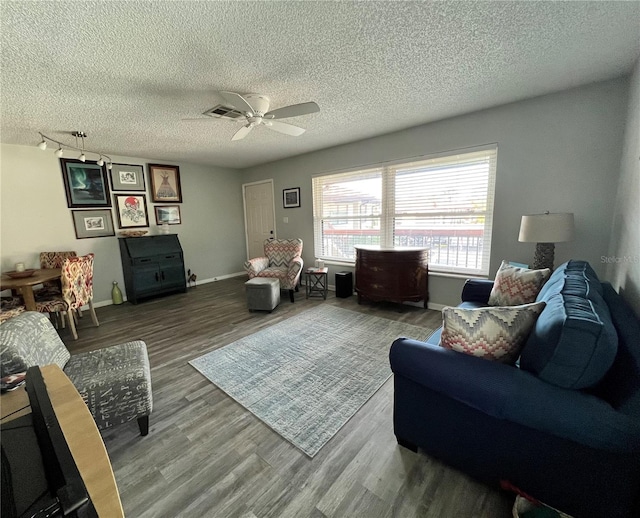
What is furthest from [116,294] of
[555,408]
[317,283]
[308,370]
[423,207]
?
[555,408]

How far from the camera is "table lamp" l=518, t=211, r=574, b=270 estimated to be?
2334mm

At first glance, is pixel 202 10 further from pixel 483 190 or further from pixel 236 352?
pixel 483 190

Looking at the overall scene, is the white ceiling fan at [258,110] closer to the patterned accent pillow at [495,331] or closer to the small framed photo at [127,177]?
the patterned accent pillow at [495,331]

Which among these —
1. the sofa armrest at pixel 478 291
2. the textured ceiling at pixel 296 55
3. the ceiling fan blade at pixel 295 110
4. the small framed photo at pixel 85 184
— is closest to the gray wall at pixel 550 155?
the textured ceiling at pixel 296 55

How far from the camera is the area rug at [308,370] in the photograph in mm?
1814

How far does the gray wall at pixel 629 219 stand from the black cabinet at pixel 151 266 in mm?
5529

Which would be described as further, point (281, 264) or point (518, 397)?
point (281, 264)

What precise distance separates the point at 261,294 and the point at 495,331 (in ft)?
9.76

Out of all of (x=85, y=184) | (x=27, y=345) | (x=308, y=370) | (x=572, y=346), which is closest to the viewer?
(x=572, y=346)

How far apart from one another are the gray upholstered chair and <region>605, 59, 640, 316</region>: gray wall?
3.04m

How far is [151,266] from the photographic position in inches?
177

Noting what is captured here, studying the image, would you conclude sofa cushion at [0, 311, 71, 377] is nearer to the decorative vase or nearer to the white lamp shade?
the decorative vase
